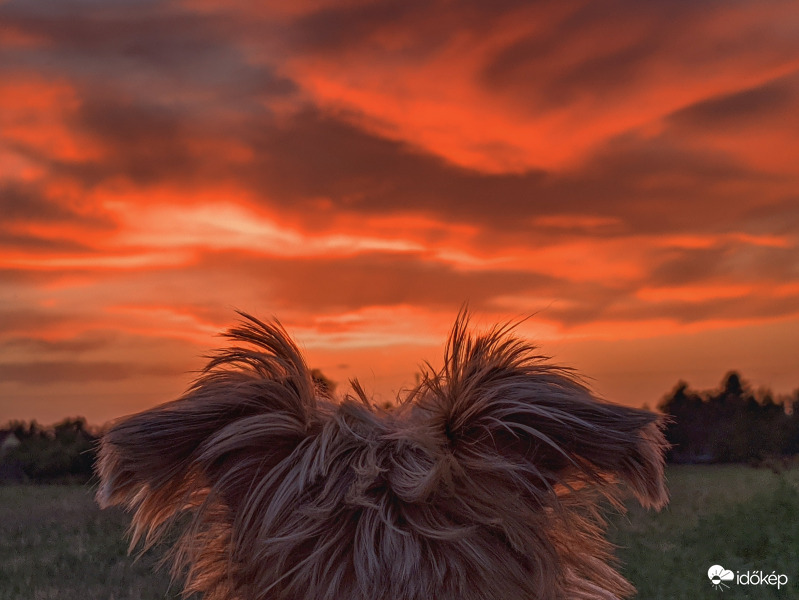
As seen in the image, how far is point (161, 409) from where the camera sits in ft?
6.42

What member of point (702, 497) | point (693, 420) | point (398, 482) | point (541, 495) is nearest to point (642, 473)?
point (541, 495)

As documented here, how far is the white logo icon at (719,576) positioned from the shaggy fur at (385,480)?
633 centimetres

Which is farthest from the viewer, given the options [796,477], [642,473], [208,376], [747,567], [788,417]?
[788,417]

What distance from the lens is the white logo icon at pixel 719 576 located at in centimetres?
760

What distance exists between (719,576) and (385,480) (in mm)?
6990

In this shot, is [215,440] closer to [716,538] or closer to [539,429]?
[539,429]

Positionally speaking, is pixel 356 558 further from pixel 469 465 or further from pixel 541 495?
pixel 541 495

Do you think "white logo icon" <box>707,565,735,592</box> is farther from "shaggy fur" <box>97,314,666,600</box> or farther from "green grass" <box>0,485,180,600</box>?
"shaggy fur" <box>97,314,666,600</box>

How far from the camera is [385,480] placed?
2.04 m

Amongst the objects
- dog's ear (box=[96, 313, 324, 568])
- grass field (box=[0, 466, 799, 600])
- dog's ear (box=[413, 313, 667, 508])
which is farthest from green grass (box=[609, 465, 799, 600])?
dog's ear (box=[96, 313, 324, 568])

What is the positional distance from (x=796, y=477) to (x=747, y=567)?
271 cm

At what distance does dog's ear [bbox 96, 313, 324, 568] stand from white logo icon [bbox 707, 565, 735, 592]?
269 inches

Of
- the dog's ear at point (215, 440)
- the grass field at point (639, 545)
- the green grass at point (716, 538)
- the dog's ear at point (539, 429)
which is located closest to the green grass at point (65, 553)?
the grass field at point (639, 545)

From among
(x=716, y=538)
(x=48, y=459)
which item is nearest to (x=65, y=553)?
(x=48, y=459)
